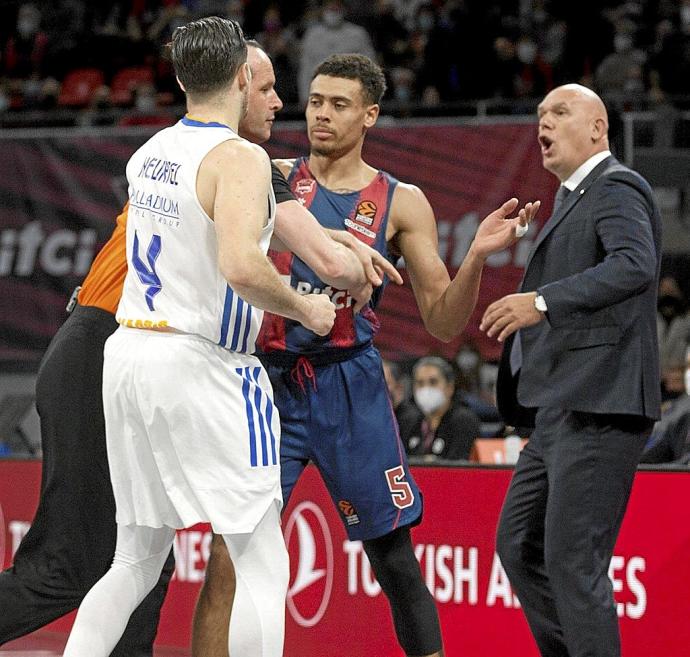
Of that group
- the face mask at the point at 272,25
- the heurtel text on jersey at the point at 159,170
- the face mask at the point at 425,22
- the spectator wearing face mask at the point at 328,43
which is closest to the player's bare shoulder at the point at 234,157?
the heurtel text on jersey at the point at 159,170

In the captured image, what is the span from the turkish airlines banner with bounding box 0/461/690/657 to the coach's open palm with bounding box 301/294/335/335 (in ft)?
7.00

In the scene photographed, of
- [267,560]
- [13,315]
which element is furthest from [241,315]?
[13,315]

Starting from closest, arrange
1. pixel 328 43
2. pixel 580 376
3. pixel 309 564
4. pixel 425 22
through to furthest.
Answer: pixel 580 376 → pixel 309 564 → pixel 328 43 → pixel 425 22

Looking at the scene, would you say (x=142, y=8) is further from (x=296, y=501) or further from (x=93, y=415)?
(x=93, y=415)

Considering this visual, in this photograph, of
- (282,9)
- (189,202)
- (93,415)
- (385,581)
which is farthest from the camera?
(282,9)

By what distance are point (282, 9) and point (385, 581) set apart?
459 inches

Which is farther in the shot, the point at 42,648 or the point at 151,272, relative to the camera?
the point at 42,648

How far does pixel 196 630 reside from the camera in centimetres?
461

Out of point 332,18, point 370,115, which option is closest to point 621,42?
point 332,18

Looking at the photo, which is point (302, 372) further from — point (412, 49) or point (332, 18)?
point (412, 49)

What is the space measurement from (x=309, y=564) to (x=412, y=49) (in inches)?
345

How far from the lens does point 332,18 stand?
1348cm

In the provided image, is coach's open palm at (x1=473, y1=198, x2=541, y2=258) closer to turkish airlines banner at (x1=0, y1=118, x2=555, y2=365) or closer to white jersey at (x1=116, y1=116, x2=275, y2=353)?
white jersey at (x1=116, y1=116, x2=275, y2=353)

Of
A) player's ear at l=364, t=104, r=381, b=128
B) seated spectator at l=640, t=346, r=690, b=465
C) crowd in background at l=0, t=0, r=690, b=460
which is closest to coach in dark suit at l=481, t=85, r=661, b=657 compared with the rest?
player's ear at l=364, t=104, r=381, b=128
